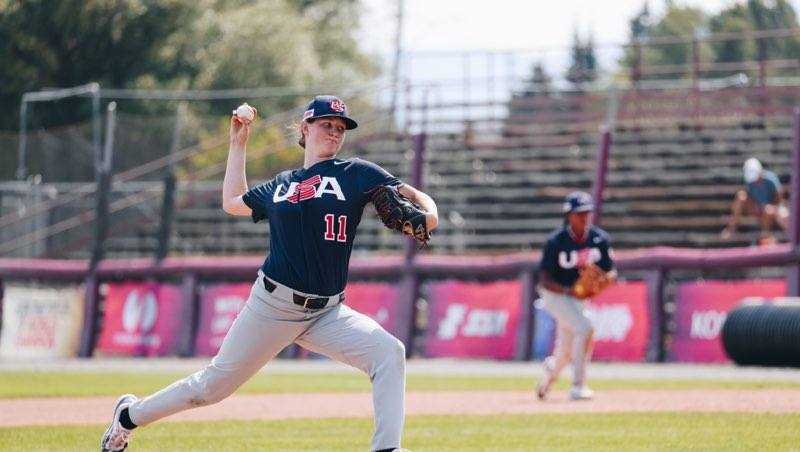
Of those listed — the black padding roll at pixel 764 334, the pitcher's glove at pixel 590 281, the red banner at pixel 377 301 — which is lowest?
the red banner at pixel 377 301

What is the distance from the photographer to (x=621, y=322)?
70.6 ft

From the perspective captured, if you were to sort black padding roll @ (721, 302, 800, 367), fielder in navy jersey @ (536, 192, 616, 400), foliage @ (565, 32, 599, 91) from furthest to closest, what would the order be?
foliage @ (565, 32, 599, 91) → black padding roll @ (721, 302, 800, 367) → fielder in navy jersey @ (536, 192, 616, 400)

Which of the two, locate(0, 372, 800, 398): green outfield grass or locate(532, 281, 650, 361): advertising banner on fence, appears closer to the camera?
locate(0, 372, 800, 398): green outfield grass

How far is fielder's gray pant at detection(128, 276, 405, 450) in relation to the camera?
27.0 feet

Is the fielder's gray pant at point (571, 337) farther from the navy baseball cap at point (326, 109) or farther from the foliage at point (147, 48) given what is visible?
the foliage at point (147, 48)

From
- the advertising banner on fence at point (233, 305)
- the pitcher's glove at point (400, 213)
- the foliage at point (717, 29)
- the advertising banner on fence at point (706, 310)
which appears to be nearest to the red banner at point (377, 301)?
the advertising banner on fence at point (233, 305)

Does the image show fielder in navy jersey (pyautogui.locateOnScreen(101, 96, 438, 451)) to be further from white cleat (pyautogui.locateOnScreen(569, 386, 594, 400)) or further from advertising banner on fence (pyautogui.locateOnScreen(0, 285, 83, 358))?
advertising banner on fence (pyautogui.locateOnScreen(0, 285, 83, 358))

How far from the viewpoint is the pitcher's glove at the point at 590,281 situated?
48.1 ft

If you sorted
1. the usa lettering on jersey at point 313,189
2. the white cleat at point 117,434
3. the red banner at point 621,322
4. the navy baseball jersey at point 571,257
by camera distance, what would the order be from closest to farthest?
the usa lettering on jersey at point 313,189 < the white cleat at point 117,434 < the navy baseball jersey at point 571,257 < the red banner at point 621,322

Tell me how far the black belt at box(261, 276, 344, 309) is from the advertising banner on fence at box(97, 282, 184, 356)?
56.5 ft

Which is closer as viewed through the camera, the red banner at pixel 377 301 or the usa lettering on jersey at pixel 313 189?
the usa lettering on jersey at pixel 313 189

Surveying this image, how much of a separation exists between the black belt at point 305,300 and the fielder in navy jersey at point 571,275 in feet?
21.1

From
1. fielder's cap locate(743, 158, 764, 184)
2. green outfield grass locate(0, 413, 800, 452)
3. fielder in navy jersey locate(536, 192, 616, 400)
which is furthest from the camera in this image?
fielder's cap locate(743, 158, 764, 184)

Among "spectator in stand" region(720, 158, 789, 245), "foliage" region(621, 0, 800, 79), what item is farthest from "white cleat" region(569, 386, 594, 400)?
"foliage" region(621, 0, 800, 79)
